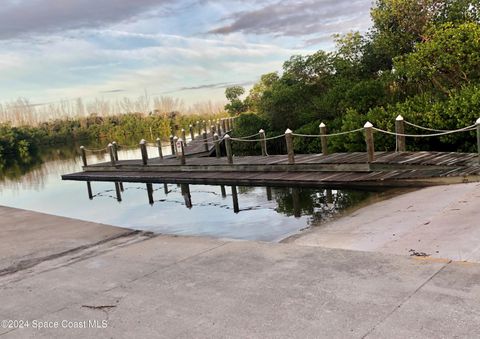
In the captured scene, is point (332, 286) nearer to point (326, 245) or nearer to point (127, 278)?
point (326, 245)

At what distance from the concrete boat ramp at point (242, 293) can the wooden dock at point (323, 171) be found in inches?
123

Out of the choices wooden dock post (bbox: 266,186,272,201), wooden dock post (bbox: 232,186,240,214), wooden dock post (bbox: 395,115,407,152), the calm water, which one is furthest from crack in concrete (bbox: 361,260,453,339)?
wooden dock post (bbox: 395,115,407,152)

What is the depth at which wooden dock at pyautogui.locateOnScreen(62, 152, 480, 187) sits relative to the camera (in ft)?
26.0

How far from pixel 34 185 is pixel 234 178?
405 inches

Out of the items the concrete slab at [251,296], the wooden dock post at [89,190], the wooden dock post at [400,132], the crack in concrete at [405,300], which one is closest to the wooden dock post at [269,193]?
the wooden dock post at [400,132]

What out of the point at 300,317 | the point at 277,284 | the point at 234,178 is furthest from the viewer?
the point at 234,178

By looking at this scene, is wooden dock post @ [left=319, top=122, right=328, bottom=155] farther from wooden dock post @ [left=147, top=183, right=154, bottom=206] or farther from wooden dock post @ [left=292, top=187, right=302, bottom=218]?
wooden dock post @ [left=147, top=183, right=154, bottom=206]

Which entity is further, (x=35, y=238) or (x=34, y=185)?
(x=34, y=185)

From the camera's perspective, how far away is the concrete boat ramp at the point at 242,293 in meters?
2.68

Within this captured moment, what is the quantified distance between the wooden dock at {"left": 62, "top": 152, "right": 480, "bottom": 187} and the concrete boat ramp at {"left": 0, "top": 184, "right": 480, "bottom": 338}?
312cm

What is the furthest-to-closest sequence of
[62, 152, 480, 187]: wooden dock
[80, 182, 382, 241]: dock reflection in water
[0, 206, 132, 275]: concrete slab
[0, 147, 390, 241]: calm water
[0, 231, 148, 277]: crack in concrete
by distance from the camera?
[62, 152, 480, 187]: wooden dock
[0, 147, 390, 241]: calm water
[80, 182, 382, 241]: dock reflection in water
[0, 206, 132, 275]: concrete slab
[0, 231, 148, 277]: crack in concrete

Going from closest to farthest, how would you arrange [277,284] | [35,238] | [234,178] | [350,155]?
1. [277,284]
2. [35,238]
3. [350,155]
4. [234,178]

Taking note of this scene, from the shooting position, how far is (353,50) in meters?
16.7

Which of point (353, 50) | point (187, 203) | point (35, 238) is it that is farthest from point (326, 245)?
point (353, 50)
